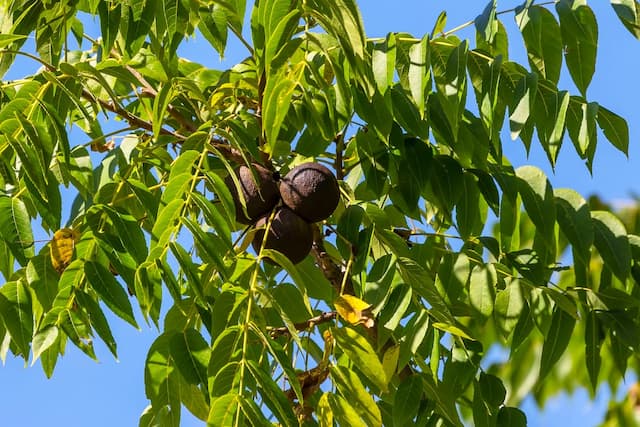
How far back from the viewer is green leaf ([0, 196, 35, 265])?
2.76m

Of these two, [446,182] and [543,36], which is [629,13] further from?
[446,182]

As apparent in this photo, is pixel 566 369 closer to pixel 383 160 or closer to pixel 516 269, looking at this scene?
pixel 516 269

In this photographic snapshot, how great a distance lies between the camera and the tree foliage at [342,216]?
2564 millimetres

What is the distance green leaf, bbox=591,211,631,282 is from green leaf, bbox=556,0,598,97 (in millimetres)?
374

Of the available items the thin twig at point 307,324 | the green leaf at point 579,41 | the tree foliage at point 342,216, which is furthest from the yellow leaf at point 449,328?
the green leaf at point 579,41

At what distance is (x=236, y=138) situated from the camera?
9.11ft

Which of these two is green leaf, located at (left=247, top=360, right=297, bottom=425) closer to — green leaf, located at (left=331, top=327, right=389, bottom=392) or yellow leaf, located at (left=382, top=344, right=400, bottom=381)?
green leaf, located at (left=331, top=327, right=389, bottom=392)

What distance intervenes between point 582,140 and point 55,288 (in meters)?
1.45

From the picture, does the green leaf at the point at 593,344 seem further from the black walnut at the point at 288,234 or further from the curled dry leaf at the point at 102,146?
the curled dry leaf at the point at 102,146

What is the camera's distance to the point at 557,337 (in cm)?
304

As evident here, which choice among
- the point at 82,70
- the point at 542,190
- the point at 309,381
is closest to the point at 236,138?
the point at 82,70

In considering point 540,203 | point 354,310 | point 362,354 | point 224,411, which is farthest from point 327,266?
point 224,411

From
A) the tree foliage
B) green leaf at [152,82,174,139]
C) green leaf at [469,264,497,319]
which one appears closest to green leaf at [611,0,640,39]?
the tree foliage

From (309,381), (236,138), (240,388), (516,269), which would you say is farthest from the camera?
(516,269)
